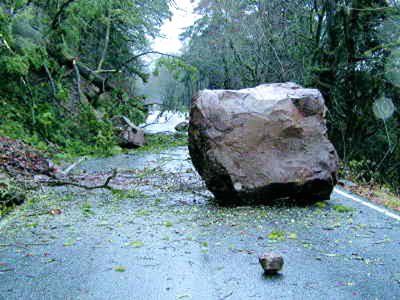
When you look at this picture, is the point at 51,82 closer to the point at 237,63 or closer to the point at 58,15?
the point at 58,15

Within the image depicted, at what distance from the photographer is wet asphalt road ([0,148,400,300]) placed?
370 cm

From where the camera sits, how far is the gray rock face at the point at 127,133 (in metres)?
16.8

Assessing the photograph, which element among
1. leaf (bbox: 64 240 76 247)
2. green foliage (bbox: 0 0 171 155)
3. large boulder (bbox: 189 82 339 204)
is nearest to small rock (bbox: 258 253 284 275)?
leaf (bbox: 64 240 76 247)

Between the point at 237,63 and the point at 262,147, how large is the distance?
556 inches

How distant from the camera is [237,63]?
20188 mm

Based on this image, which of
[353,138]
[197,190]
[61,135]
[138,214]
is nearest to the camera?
[138,214]

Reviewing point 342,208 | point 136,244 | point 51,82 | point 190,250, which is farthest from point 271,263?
point 51,82

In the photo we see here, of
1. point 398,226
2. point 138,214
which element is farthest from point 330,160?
point 138,214

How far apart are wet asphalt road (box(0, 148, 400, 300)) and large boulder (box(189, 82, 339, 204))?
0.29 m

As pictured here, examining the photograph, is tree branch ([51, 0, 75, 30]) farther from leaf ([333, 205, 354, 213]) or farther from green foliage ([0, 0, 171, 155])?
leaf ([333, 205, 354, 213])

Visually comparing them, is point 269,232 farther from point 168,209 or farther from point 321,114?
point 321,114

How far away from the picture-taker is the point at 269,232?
5.31m

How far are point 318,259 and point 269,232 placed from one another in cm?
99

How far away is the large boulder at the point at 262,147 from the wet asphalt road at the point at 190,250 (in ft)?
0.95
